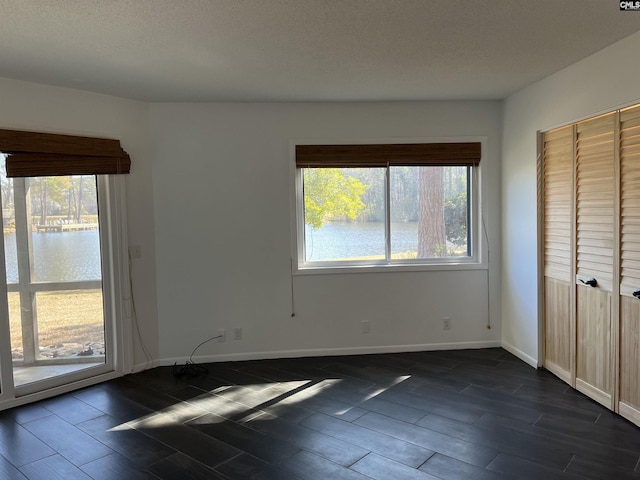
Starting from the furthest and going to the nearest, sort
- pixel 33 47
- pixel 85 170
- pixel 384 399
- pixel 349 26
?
pixel 85 170, pixel 384 399, pixel 33 47, pixel 349 26

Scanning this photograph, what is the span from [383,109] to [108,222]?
2.75 meters

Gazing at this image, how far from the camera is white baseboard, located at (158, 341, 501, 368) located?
4.57 metres

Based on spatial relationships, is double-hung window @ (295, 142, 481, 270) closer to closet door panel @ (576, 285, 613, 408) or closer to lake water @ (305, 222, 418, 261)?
lake water @ (305, 222, 418, 261)

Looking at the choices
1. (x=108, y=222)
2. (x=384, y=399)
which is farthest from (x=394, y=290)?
(x=108, y=222)

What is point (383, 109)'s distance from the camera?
4.61 m

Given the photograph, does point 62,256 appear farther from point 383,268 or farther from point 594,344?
point 594,344

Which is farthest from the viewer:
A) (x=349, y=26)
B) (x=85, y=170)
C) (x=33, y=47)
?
(x=85, y=170)

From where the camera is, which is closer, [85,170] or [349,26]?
[349,26]

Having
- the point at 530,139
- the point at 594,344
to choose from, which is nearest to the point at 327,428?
the point at 594,344

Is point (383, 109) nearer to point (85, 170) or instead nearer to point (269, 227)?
point (269, 227)

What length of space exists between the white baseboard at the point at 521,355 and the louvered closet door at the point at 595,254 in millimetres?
535

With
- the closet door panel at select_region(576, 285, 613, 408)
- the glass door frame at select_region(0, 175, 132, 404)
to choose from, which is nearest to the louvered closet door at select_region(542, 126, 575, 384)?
the closet door panel at select_region(576, 285, 613, 408)

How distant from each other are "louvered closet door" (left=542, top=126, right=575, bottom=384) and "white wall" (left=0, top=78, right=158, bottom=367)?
3539 millimetres

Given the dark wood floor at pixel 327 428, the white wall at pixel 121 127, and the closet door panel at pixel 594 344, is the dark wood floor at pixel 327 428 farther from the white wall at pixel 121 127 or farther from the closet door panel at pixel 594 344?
the white wall at pixel 121 127
